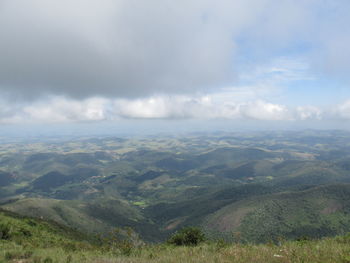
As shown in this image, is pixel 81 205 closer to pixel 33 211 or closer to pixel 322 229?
pixel 33 211

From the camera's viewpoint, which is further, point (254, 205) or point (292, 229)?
point (254, 205)

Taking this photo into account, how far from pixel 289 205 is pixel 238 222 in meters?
43.4

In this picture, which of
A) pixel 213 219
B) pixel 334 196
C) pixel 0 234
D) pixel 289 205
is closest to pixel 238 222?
pixel 213 219

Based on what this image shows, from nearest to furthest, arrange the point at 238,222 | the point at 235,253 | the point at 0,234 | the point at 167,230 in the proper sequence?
the point at 235,253, the point at 0,234, the point at 238,222, the point at 167,230

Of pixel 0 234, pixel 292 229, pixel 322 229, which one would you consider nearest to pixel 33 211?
pixel 0 234

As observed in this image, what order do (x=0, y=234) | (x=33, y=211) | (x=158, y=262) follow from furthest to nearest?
(x=33, y=211), (x=0, y=234), (x=158, y=262)

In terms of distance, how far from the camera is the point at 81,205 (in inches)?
7653

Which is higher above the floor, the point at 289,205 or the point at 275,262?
the point at 275,262

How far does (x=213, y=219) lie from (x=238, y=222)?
24.3 m

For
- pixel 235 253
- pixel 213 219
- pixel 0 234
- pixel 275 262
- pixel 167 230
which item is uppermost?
pixel 275 262

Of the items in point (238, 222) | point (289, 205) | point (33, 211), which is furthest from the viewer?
point (289, 205)

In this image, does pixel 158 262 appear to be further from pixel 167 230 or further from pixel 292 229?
pixel 167 230

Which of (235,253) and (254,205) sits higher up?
(235,253)

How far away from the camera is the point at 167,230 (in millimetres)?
194250
